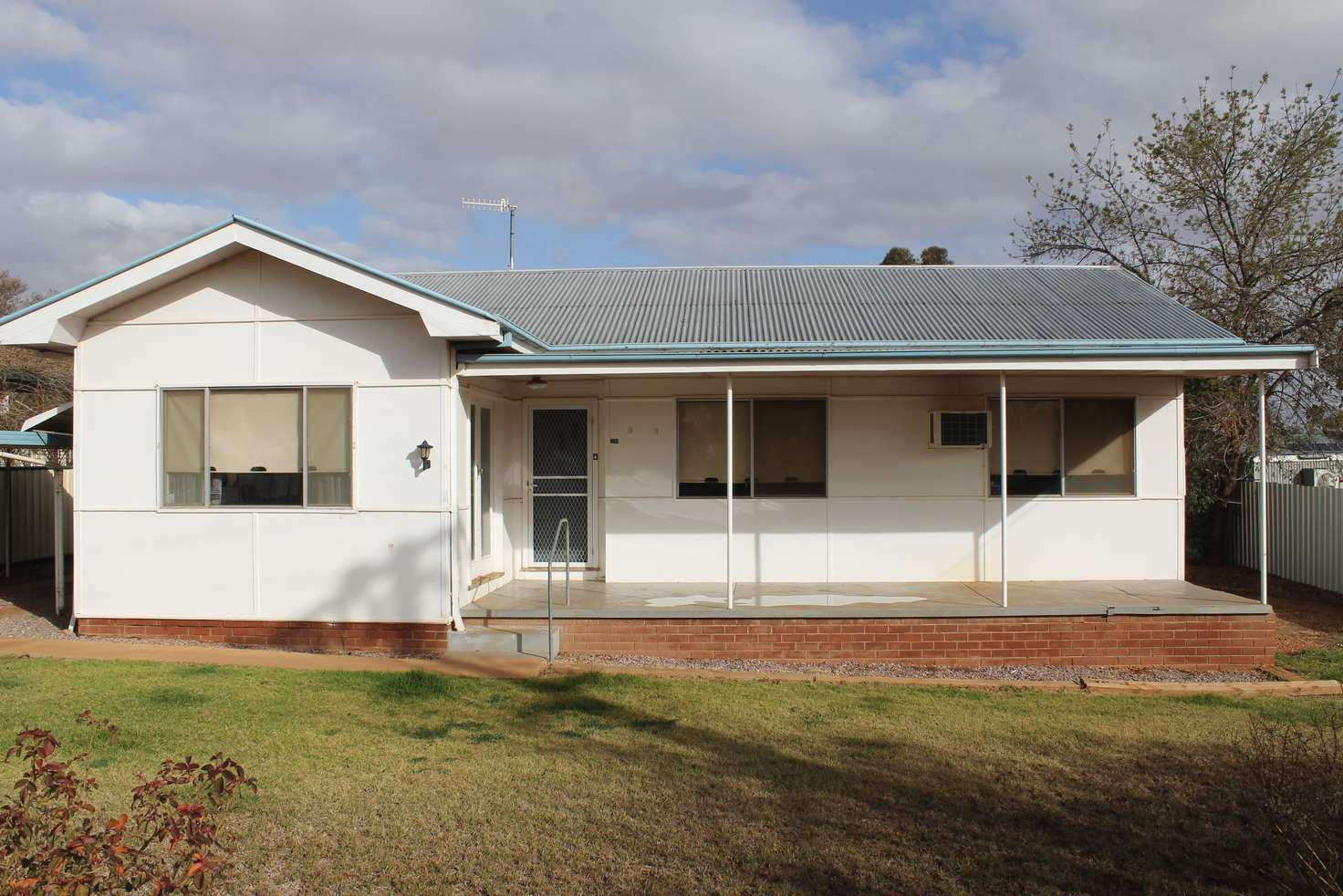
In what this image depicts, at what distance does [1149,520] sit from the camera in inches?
435

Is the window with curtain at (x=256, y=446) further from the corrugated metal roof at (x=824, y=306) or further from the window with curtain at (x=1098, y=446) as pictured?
the window with curtain at (x=1098, y=446)

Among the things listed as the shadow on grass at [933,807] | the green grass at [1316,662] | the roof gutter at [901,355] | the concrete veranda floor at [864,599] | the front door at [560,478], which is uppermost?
the roof gutter at [901,355]

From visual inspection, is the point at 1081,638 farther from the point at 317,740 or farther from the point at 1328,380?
the point at 1328,380

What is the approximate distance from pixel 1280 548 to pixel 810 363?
32.6 feet

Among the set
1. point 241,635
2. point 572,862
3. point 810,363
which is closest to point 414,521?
point 241,635

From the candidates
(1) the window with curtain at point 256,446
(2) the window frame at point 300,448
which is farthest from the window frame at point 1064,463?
(1) the window with curtain at point 256,446

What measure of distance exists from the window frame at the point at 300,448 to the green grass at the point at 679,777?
165cm

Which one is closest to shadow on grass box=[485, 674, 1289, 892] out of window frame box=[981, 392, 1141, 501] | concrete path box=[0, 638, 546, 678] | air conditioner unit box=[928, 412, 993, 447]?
concrete path box=[0, 638, 546, 678]

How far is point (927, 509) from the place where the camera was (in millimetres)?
11055

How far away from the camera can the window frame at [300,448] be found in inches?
369

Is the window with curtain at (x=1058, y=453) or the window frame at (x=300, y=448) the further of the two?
the window with curtain at (x=1058, y=453)

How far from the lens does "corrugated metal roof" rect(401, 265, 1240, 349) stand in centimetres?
1055

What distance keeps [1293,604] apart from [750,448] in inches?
304

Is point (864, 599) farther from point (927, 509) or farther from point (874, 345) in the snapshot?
point (874, 345)
